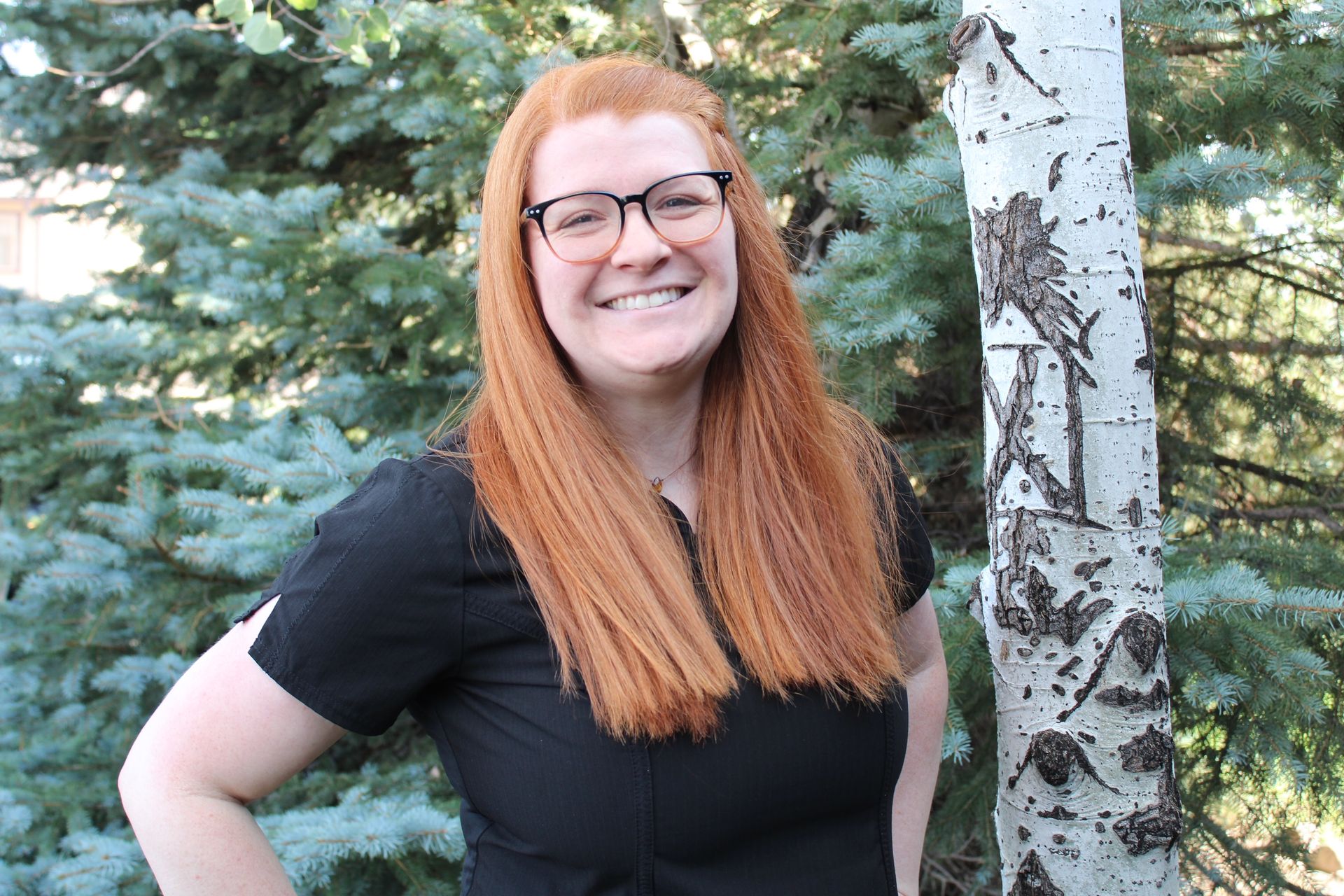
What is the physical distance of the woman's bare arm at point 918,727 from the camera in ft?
5.23

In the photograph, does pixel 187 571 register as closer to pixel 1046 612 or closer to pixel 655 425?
pixel 655 425

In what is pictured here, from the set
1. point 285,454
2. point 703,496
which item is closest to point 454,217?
point 285,454

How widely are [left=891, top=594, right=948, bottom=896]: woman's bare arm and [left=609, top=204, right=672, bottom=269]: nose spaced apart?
75 cm

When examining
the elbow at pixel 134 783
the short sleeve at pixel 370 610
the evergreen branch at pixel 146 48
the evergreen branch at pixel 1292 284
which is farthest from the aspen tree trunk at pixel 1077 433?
the evergreen branch at pixel 146 48

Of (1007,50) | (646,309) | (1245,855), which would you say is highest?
(1007,50)

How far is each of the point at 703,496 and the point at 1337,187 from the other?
1468 mm

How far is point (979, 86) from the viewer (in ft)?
4.27

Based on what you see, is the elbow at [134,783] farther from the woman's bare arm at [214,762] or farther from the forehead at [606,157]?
the forehead at [606,157]

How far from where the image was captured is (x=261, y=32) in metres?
2.27

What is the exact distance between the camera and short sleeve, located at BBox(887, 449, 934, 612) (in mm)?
1568

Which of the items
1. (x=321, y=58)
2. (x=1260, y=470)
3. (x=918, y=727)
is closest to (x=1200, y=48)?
(x=1260, y=470)

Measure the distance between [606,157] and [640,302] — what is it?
0.20 meters

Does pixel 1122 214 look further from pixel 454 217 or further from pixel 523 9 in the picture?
pixel 454 217

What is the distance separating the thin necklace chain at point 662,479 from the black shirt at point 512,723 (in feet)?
0.91
